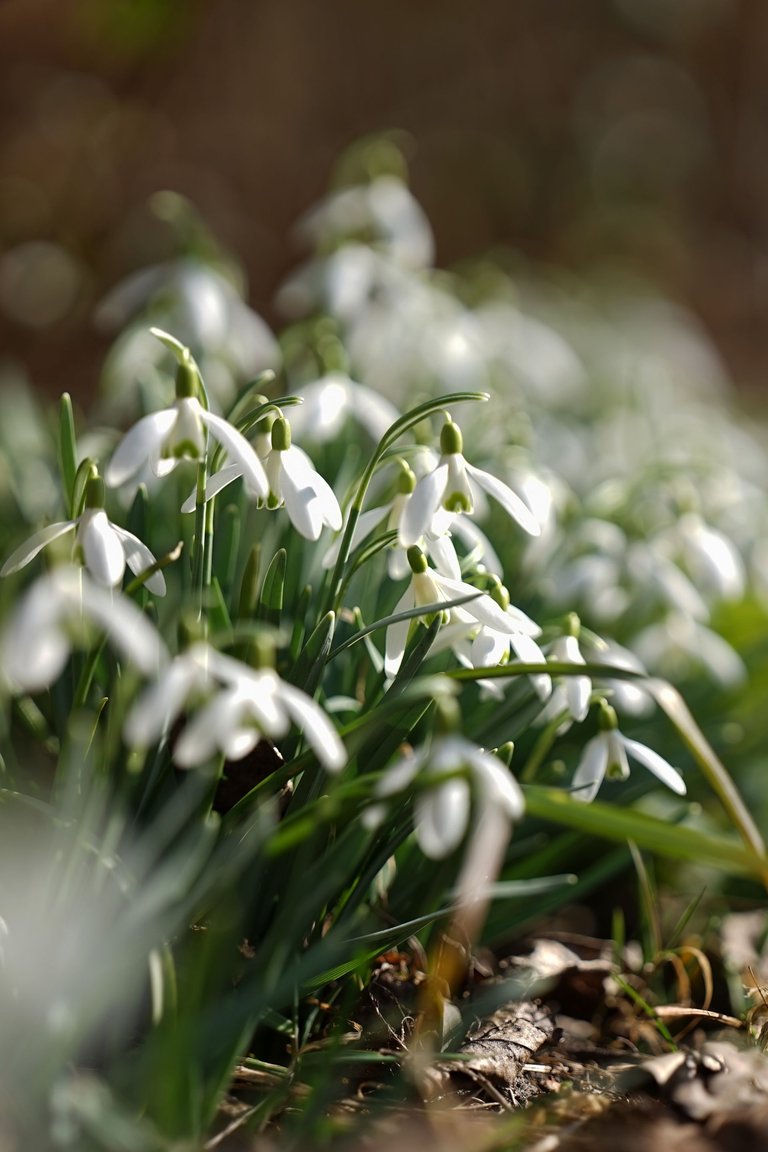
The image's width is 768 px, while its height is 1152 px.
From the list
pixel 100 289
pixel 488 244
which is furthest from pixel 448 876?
pixel 488 244

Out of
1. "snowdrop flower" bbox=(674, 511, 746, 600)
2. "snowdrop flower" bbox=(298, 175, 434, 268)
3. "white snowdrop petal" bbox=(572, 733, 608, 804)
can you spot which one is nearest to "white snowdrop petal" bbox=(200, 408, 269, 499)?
"white snowdrop petal" bbox=(572, 733, 608, 804)

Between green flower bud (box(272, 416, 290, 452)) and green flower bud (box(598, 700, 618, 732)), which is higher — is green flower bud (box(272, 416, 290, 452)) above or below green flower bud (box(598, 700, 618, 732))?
above

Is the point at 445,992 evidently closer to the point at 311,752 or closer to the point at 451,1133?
the point at 451,1133

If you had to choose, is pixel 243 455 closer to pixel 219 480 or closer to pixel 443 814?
pixel 219 480

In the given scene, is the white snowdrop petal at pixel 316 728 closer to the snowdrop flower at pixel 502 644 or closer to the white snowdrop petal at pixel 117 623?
the white snowdrop petal at pixel 117 623

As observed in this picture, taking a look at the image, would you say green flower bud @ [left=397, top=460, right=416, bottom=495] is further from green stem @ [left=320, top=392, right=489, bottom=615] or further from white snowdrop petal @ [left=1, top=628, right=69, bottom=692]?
white snowdrop petal @ [left=1, top=628, right=69, bottom=692]

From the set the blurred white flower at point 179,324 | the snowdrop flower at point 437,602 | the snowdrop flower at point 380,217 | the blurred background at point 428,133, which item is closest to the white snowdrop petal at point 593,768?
the snowdrop flower at point 437,602
